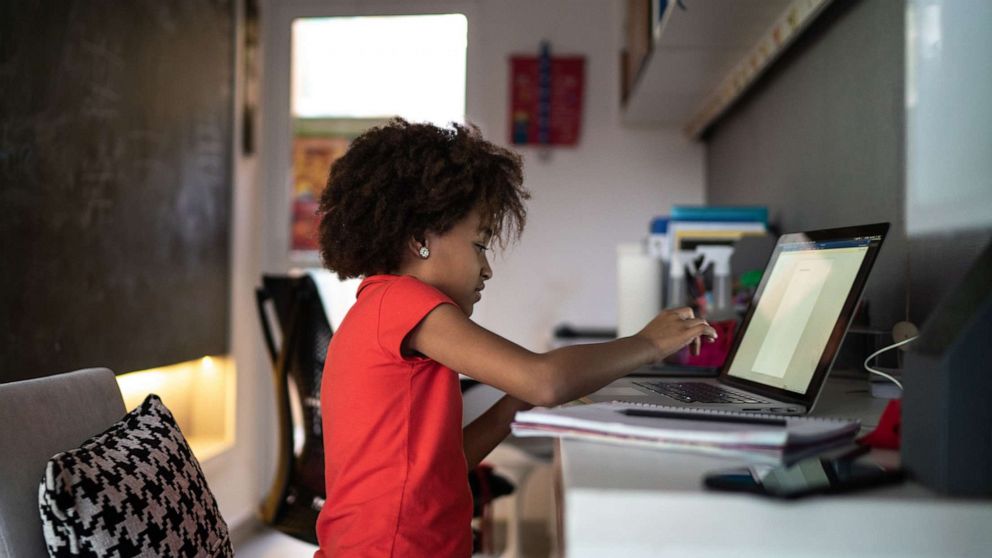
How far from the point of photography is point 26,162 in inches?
72.4

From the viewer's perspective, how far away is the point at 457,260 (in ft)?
3.95

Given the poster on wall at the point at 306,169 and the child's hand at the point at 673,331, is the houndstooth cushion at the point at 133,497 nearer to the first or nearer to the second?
the child's hand at the point at 673,331

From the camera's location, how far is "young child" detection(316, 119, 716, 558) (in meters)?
1.01

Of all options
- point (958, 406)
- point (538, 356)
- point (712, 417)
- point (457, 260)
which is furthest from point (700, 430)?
point (457, 260)

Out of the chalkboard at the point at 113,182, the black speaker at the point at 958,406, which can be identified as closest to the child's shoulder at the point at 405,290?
the black speaker at the point at 958,406

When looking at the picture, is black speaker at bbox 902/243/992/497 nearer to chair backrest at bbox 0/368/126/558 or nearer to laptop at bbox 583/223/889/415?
laptop at bbox 583/223/889/415

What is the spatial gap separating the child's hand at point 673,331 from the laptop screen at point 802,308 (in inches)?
4.8

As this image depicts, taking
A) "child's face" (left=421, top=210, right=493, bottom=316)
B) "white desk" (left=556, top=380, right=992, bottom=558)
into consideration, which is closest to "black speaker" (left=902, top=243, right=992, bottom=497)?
"white desk" (left=556, top=380, right=992, bottom=558)

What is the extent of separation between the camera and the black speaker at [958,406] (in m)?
0.60

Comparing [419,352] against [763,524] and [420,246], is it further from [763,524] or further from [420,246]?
[763,524]

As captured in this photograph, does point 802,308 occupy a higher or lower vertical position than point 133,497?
higher

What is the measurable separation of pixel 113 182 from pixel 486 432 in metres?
1.46

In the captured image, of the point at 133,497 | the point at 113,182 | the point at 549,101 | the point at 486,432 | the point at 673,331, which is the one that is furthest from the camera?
the point at 549,101

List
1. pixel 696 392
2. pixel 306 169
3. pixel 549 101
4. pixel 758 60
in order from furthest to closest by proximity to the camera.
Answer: pixel 306 169 < pixel 549 101 < pixel 758 60 < pixel 696 392
